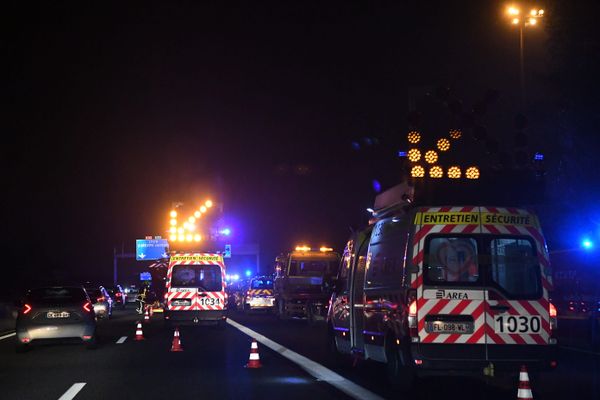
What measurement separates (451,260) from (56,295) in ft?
38.6

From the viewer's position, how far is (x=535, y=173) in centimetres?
1464

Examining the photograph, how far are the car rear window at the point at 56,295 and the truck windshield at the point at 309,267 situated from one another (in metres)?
14.0

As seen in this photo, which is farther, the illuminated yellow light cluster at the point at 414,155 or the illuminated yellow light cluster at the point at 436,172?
the illuminated yellow light cluster at the point at 414,155

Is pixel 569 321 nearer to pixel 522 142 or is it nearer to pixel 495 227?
pixel 522 142

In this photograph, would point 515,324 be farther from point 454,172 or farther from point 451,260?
point 454,172

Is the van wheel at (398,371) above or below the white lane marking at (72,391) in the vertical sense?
above

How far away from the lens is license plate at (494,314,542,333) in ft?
34.9

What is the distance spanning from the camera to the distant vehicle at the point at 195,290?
87.0ft

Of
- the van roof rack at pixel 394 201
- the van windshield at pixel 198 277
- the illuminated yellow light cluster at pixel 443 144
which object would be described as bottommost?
the van windshield at pixel 198 277

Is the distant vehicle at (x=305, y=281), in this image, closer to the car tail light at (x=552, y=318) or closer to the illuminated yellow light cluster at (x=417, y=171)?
the illuminated yellow light cluster at (x=417, y=171)

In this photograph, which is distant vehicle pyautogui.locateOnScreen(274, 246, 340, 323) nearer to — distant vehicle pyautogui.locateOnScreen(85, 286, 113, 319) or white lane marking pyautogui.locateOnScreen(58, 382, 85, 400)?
distant vehicle pyautogui.locateOnScreen(85, 286, 113, 319)

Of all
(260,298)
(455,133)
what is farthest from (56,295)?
(260,298)

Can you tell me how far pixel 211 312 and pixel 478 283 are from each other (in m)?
16.8

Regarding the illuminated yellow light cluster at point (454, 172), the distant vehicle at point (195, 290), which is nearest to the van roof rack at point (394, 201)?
the illuminated yellow light cluster at point (454, 172)
